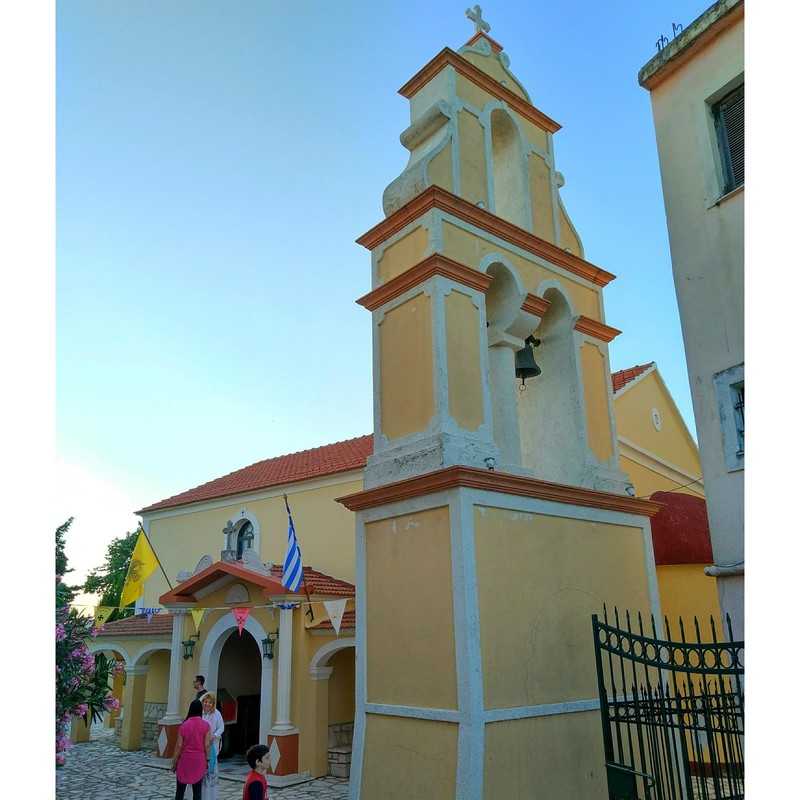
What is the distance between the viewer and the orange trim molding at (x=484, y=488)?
6082 mm

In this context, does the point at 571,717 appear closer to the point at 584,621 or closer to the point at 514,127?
the point at 584,621

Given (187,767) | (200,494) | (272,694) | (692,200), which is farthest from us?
(200,494)

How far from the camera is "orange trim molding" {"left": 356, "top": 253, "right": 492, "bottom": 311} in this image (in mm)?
6832

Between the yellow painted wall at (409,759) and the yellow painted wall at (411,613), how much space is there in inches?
7.7

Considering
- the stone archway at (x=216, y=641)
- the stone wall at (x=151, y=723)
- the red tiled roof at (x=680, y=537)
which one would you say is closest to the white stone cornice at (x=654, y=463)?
the red tiled roof at (x=680, y=537)

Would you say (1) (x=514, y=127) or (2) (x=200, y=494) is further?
(2) (x=200, y=494)

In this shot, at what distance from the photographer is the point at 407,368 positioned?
696 cm

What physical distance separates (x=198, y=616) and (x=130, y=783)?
128 inches

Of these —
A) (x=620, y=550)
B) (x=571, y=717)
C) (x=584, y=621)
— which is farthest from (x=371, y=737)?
(x=620, y=550)

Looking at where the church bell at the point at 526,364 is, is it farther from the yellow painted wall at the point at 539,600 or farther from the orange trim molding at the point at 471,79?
the orange trim molding at the point at 471,79

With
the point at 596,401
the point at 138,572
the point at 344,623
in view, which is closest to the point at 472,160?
the point at 596,401

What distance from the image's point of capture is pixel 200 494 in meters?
21.0

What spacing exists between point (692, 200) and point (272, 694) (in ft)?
37.2

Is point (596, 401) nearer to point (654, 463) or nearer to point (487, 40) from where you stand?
point (487, 40)
